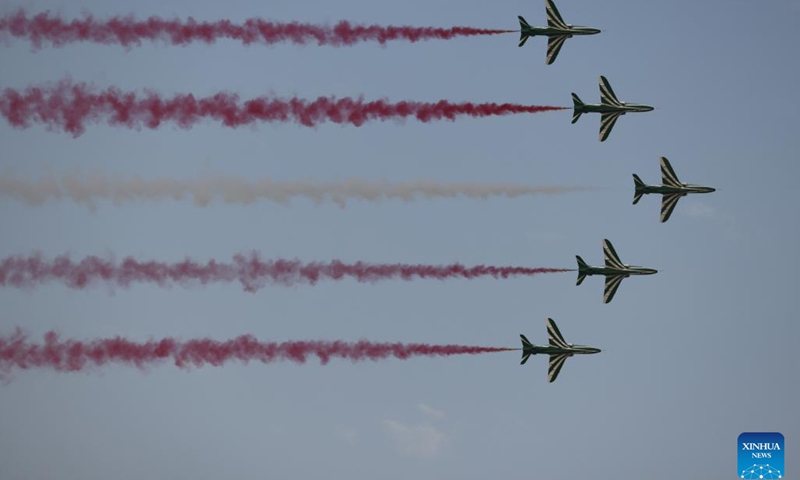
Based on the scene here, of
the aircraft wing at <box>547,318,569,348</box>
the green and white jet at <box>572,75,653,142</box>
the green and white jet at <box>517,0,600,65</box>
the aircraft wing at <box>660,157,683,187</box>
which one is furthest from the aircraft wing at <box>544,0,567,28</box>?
the aircraft wing at <box>547,318,569,348</box>

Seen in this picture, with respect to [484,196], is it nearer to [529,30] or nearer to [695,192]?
[529,30]

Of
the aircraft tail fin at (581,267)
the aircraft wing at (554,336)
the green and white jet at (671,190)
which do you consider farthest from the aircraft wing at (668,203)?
the aircraft wing at (554,336)

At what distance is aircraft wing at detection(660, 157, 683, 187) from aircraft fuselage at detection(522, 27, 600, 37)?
1142 centimetres

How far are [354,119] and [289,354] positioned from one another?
1396cm

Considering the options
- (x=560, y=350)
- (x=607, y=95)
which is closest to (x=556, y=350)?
(x=560, y=350)

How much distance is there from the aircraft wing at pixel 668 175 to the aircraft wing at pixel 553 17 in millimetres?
13067

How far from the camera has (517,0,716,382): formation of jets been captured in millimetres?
95875

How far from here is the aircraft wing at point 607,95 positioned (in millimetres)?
100812

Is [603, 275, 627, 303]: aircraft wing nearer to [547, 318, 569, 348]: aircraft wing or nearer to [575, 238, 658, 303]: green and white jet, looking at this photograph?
[575, 238, 658, 303]: green and white jet

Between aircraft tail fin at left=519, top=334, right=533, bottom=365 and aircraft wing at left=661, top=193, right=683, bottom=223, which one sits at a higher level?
aircraft wing at left=661, top=193, right=683, bottom=223

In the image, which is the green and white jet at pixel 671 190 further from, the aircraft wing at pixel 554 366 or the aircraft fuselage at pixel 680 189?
the aircraft wing at pixel 554 366

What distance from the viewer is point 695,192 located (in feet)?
336

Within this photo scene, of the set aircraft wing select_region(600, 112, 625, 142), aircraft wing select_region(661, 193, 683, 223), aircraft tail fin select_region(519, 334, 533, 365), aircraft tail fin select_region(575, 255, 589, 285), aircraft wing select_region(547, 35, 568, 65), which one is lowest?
aircraft tail fin select_region(519, 334, 533, 365)

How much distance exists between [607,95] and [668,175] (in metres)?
6.79
